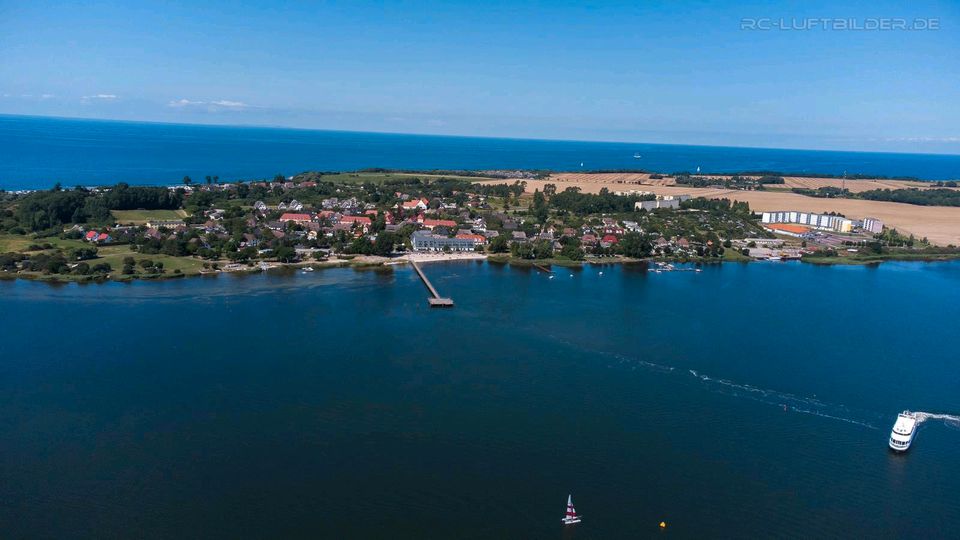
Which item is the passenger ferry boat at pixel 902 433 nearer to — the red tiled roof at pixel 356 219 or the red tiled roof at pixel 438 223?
the red tiled roof at pixel 438 223

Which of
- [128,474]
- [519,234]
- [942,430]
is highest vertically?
[519,234]

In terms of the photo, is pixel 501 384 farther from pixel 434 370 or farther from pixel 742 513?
pixel 742 513

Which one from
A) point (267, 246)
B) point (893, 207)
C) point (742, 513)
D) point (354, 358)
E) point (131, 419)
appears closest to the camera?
point (742, 513)

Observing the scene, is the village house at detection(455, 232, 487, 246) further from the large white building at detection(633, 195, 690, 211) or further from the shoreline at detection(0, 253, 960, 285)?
the large white building at detection(633, 195, 690, 211)

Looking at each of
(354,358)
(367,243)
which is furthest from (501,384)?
(367,243)

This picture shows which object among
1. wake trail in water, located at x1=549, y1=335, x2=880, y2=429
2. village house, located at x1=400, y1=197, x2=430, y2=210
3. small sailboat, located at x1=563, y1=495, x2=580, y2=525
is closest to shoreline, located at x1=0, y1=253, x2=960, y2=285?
village house, located at x1=400, y1=197, x2=430, y2=210

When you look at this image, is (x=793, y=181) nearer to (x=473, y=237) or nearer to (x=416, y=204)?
(x=416, y=204)
